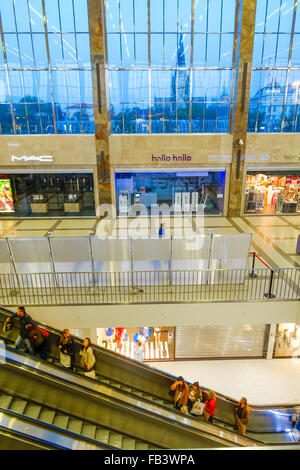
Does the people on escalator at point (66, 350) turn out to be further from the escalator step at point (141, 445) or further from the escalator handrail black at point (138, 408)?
the escalator step at point (141, 445)

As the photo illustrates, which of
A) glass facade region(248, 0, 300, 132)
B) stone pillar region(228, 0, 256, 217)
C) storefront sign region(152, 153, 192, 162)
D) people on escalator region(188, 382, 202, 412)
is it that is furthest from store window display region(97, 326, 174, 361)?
glass facade region(248, 0, 300, 132)

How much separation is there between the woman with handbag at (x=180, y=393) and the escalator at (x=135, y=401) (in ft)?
1.29

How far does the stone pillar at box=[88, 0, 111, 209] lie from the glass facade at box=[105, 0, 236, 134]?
3.52ft

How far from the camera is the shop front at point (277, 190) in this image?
18219mm

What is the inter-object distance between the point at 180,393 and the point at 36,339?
362 centimetres

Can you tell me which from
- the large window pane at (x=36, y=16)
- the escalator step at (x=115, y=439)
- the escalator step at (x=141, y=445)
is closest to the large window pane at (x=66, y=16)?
the large window pane at (x=36, y=16)

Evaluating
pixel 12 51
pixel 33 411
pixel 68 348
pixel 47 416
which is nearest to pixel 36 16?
pixel 12 51

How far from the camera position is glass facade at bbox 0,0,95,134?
15742mm

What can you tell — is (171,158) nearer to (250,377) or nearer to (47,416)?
(250,377)

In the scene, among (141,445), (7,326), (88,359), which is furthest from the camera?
(88,359)

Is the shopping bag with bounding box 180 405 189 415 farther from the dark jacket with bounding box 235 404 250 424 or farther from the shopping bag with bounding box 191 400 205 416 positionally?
the dark jacket with bounding box 235 404 250 424

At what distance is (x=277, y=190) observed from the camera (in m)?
19.0

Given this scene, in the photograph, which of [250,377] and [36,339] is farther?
[250,377]

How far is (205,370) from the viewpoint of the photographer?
36.7ft
